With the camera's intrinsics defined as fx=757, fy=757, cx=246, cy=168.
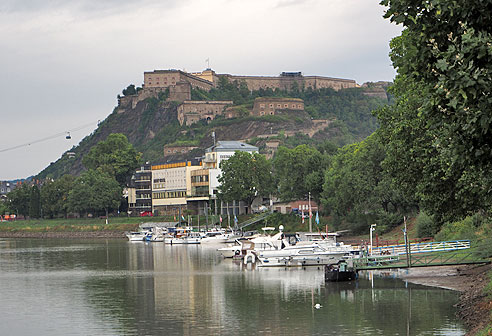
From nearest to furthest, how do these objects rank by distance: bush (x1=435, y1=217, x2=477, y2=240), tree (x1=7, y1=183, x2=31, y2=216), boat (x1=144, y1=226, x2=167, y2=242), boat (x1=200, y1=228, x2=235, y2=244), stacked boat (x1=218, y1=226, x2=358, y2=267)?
bush (x1=435, y1=217, x2=477, y2=240)
stacked boat (x1=218, y1=226, x2=358, y2=267)
boat (x1=200, y1=228, x2=235, y2=244)
boat (x1=144, y1=226, x2=167, y2=242)
tree (x1=7, y1=183, x2=31, y2=216)

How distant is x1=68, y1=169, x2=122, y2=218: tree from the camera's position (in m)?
172

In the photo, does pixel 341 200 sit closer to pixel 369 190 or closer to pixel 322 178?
pixel 369 190

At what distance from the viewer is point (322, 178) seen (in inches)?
4806

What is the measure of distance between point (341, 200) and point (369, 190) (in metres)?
9.34

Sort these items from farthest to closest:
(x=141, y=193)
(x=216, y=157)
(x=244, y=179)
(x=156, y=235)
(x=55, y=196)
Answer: (x=55, y=196), (x=141, y=193), (x=216, y=157), (x=244, y=179), (x=156, y=235)

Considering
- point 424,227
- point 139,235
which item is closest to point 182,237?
point 139,235

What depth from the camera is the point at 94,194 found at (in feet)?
563

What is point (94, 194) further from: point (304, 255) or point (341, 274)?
point (341, 274)

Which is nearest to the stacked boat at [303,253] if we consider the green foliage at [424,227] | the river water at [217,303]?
the river water at [217,303]

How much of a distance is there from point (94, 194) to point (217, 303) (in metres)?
128

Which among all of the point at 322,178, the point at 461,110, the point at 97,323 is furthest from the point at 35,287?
the point at 322,178

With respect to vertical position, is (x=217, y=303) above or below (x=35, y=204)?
below

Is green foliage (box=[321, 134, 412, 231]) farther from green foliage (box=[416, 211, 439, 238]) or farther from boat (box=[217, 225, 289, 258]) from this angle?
boat (box=[217, 225, 289, 258])

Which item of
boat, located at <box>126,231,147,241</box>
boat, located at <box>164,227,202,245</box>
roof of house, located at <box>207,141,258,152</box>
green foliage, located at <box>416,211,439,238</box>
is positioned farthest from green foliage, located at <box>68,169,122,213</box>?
green foliage, located at <box>416,211,439,238</box>
